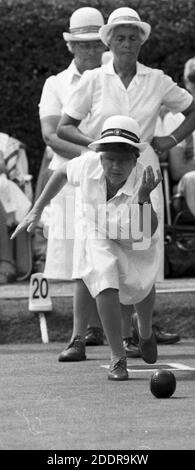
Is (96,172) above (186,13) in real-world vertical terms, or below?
above

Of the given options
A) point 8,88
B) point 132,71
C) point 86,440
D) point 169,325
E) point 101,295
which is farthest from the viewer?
point 8,88

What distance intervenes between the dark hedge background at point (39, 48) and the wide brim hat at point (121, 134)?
4.81 meters

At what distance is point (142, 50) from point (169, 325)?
11.3 ft

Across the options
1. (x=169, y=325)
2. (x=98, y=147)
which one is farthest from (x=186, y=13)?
(x=98, y=147)

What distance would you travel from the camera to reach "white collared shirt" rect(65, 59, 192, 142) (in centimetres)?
859

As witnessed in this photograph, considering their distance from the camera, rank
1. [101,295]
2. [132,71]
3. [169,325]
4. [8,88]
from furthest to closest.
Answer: [8,88]
[169,325]
[132,71]
[101,295]

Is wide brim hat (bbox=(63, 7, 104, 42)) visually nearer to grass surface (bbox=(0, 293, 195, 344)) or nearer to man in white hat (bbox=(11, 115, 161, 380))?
man in white hat (bbox=(11, 115, 161, 380))

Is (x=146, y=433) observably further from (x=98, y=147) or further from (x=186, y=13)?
(x=186, y=13)

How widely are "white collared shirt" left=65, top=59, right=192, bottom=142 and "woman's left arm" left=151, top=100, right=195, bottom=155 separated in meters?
0.11

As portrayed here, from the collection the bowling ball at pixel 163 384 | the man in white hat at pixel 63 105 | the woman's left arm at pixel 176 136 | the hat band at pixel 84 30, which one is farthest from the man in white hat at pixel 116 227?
the hat band at pixel 84 30

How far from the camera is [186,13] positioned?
12797mm

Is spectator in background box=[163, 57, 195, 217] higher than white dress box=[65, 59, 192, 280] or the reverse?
the reverse

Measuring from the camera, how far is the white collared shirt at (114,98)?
8.59 meters

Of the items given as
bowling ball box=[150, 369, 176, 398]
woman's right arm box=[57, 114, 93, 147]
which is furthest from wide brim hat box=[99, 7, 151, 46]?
bowling ball box=[150, 369, 176, 398]
